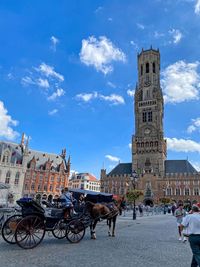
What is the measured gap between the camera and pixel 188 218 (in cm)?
650

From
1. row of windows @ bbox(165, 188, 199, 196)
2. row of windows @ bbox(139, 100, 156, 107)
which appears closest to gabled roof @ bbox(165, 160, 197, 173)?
row of windows @ bbox(165, 188, 199, 196)

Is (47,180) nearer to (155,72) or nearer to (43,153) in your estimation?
(43,153)

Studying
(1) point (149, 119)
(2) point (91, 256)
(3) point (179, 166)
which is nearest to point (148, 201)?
(3) point (179, 166)

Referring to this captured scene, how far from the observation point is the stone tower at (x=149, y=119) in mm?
79812

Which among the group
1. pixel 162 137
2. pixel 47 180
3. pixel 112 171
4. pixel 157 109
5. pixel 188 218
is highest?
pixel 157 109

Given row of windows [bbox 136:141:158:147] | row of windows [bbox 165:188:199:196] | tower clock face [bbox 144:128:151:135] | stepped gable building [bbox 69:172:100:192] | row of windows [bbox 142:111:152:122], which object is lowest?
row of windows [bbox 165:188:199:196]

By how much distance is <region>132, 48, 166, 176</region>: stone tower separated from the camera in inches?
3142

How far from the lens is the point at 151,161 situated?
262ft

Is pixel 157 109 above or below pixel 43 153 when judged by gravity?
above

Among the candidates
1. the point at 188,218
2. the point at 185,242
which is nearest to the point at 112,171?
the point at 185,242

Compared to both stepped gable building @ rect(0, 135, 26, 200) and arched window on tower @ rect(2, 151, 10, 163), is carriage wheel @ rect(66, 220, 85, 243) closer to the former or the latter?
stepped gable building @ rect(0, 135, 26, 200)

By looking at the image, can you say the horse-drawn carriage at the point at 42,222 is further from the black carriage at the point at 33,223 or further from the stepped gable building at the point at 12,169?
the stepped gable building at the point at 12,169

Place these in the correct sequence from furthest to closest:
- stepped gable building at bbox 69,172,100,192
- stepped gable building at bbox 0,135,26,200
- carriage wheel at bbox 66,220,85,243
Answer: stepped gable building at bbox 69,172,100,192 < stepped gable building at bbox 0,135,26,200 < carriage wheel at bbox 66,220,85,243

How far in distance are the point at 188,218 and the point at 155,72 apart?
3635 inches
